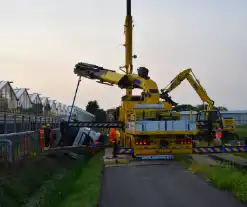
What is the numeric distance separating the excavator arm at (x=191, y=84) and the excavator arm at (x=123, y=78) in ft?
18.2

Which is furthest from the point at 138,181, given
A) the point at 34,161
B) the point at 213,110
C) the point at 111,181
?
the point at 213,110

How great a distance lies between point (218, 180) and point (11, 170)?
5911mm

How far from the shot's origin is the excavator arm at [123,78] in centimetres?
2053

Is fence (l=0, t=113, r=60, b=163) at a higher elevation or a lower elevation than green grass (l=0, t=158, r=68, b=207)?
higher

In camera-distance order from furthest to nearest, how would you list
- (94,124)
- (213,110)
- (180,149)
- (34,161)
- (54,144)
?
(213,110) < (54,144) < (94,124) < (180,149) < (34,161)

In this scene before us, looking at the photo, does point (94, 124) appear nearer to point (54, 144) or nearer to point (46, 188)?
point (54, 144)

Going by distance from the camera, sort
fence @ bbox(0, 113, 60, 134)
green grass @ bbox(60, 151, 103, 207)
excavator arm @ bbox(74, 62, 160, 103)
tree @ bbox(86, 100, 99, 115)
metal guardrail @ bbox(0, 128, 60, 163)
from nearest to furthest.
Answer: green grass @ bbox(60, 151, 103, 207), metal guardrail @ bbox(0, 128, 60, 163), fence @ bbox(0, 113, 60, 134), excavator arm @ bbox(74, 62, 160, 103), tree @ bbox(86, 100, 99, 115)

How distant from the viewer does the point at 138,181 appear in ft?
38.9

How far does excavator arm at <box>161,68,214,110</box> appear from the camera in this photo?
1129 inches

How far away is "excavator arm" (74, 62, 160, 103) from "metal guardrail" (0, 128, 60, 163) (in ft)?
16.2

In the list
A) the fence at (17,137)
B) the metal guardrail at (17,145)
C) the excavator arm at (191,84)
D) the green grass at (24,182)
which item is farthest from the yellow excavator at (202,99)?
the green grass at (24,182)

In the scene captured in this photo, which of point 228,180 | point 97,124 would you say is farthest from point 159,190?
point 97,124

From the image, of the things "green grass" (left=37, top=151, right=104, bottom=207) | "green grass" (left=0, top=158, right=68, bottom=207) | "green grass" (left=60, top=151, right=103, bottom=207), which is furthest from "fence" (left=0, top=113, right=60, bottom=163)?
"green grass" (left=60, top=151, right=103, bottom=207)

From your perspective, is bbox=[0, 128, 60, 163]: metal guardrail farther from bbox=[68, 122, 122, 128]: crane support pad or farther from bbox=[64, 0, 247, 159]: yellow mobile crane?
bbox=[64, 0, 247, 159]: yellow mobile crane
